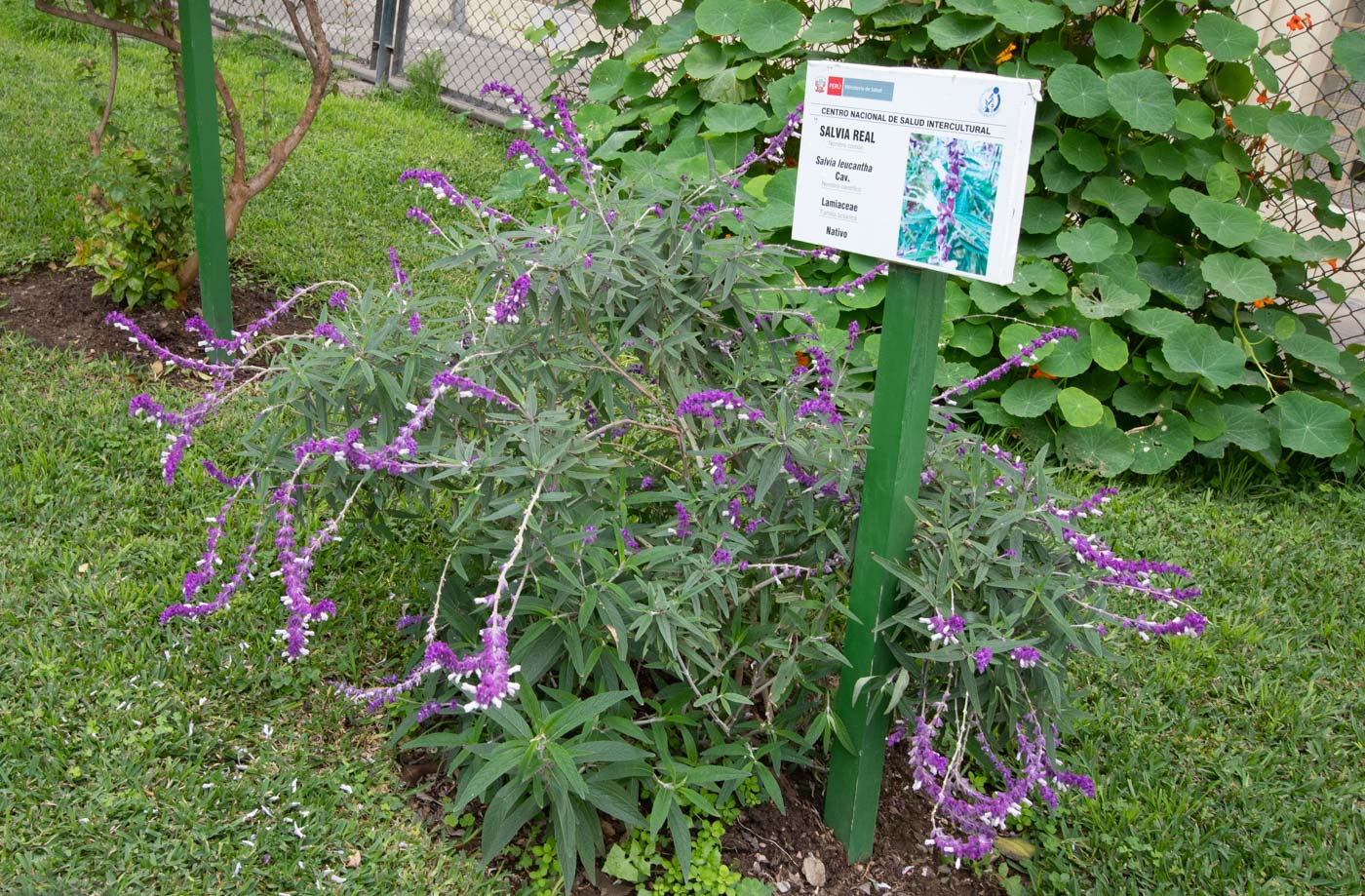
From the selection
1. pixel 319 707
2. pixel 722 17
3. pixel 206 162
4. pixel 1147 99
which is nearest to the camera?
pixel 319 707

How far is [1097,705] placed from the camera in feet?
9.26

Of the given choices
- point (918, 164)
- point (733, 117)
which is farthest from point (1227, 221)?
point (918, 164)

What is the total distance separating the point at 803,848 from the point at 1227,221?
2796mm

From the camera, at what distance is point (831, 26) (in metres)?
4.38

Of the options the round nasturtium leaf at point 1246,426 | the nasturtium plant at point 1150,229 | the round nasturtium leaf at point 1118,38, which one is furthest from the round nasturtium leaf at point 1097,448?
the round nasturtium leaf at point 1118,38

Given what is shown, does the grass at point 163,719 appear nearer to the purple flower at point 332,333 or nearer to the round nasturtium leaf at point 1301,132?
the purple flower at point 332,333

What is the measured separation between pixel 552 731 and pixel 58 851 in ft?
3.09

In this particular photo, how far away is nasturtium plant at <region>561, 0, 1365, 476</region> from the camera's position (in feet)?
13.1

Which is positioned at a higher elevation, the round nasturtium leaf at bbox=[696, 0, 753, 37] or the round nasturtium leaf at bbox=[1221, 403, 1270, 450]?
the round nasturtium leaf at bbox=[696, 0, 753, 37]

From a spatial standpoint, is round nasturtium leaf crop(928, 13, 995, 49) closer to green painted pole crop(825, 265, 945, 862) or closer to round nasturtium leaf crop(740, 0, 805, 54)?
round nasturtium leaf crop(740, 0, 805, 54)

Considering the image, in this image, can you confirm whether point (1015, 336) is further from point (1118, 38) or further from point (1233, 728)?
point (1233, 728)

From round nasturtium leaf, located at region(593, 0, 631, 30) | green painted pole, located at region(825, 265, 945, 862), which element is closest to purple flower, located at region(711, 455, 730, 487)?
green painted pole, located at region(825, 265, 945, 862)

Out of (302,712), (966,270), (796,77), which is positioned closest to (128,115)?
(796,77)

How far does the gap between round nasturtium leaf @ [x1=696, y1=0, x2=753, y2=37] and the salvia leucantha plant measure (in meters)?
2.37
